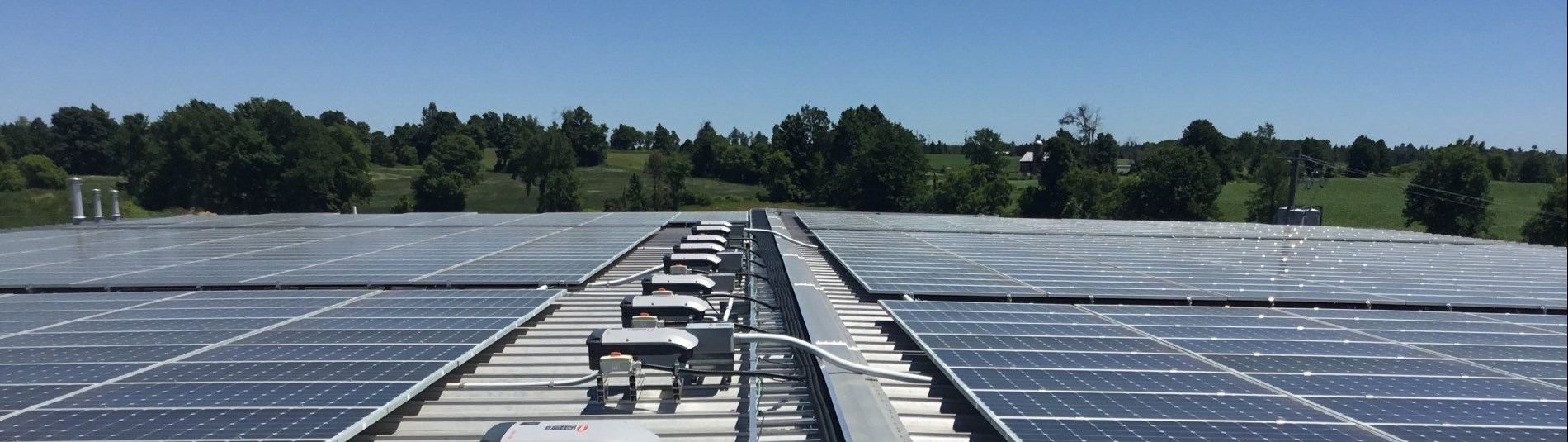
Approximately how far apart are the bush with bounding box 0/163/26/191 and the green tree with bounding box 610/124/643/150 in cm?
10951

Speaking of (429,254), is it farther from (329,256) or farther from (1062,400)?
(1062,400)

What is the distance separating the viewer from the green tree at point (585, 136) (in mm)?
127750

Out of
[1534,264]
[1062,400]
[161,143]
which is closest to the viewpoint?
[1062,400]

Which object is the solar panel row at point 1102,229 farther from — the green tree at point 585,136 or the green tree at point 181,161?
the green tree at point 585,136

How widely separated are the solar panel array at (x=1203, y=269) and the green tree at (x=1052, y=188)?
2596 inches

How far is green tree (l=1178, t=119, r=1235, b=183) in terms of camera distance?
113 metres

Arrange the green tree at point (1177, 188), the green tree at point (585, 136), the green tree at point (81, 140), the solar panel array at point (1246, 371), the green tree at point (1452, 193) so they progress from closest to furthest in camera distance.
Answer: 1. the solar panel array at point (1246, 371)
2. the green tree at point (1452, 193)
3. the green tree at point (1177, 188)
4. the green tree at point (81, 140)
5. the green tree at point (585, 136)

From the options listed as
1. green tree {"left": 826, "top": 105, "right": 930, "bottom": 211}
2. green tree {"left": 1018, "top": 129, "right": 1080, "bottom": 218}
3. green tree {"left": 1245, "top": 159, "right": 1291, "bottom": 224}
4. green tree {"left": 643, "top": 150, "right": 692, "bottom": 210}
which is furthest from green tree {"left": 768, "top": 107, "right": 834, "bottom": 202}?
green tree {"left": 1245, "top": 159, "right": 1291, "bottom": 224}

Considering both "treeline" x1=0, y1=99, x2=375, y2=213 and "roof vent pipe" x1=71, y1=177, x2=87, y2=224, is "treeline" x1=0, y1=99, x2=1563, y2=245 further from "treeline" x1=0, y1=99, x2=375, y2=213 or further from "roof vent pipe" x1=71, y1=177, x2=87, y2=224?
"roof vent pipe" x1=71, y1=177, x2=87, y2=224

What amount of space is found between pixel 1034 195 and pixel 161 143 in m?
96.3

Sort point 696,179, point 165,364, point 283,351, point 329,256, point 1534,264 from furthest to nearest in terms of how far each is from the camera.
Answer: point 696,179, point 1534,264, point 329,256, point 283,351, point 165,364

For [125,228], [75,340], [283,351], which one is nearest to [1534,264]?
[283,351]

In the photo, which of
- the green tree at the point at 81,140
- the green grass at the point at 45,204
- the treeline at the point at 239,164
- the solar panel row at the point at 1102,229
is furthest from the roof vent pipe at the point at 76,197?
the green tree at the point at 81,140

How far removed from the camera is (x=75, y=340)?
9.31 meters
